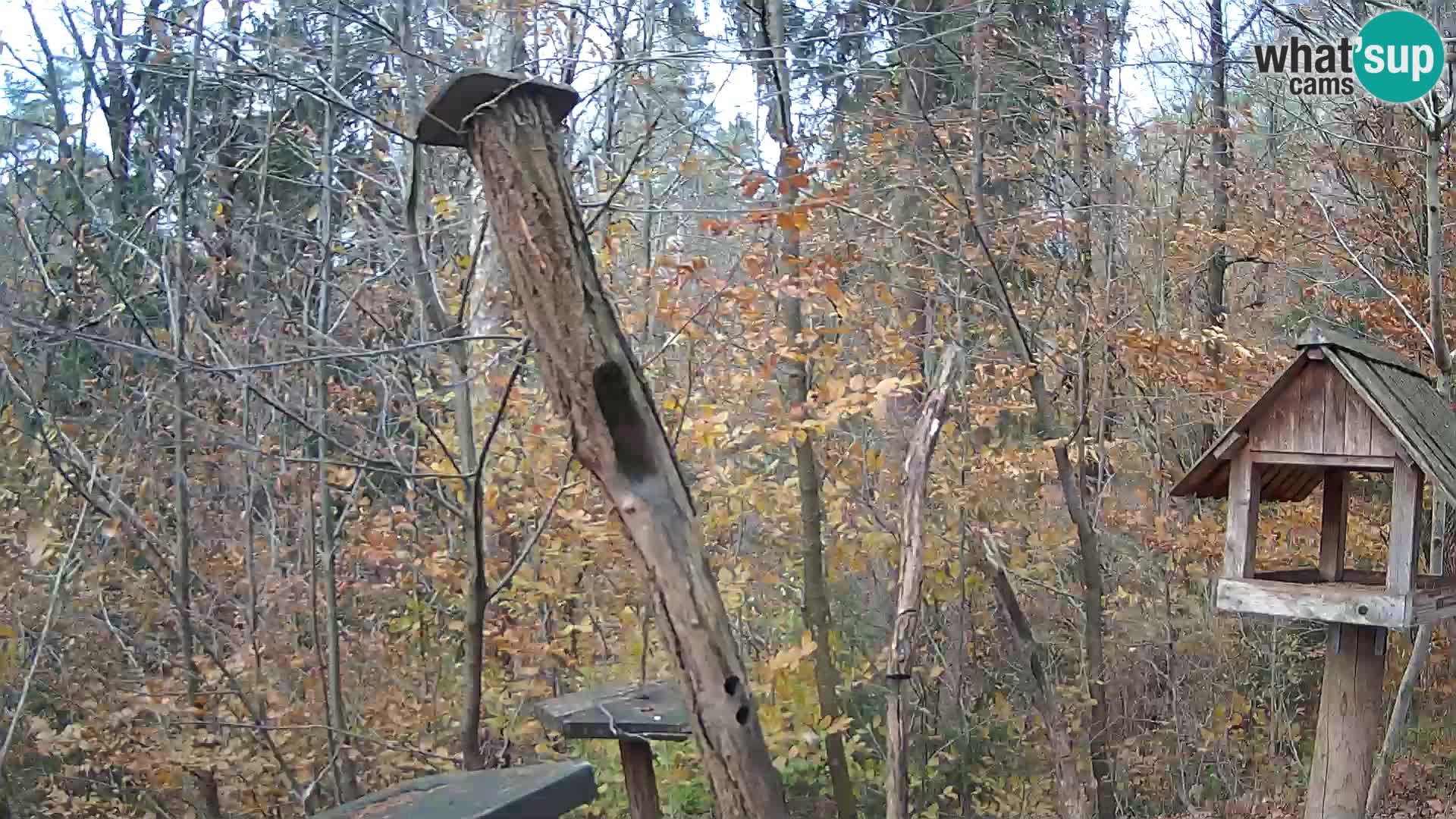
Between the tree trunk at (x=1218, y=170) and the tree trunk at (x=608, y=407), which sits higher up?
the tree trunk at (x=1218, y=170)

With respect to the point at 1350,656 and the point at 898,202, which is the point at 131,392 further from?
the point at 1350,656

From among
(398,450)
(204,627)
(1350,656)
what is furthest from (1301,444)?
(204,627)

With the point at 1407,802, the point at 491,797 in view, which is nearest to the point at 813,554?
the point at 491,797

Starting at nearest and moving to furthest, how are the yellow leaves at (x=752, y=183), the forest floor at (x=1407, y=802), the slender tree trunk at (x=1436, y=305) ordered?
1. the slender tree trunk at (x=1436, y=305)
2. the yellow leaves at (x=752, y=183)
3. the forest floor at (x=1407, y=802)

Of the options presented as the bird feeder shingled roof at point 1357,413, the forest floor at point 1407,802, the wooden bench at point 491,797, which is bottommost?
the forest floor at point 1407,802

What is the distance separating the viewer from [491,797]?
1968mm

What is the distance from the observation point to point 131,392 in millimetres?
5129

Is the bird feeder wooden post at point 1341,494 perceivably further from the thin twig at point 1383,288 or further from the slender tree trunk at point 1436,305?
the thin twig at point 1383,288

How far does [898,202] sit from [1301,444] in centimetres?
433

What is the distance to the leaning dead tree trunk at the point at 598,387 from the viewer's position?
2.70 meters

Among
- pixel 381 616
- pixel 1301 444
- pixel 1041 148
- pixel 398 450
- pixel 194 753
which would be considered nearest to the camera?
pixel 1301 444

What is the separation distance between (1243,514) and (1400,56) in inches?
105

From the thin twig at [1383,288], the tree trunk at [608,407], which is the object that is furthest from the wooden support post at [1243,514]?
the tree trunk at [608,407]

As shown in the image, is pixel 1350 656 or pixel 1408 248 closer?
pixel 1350 656
